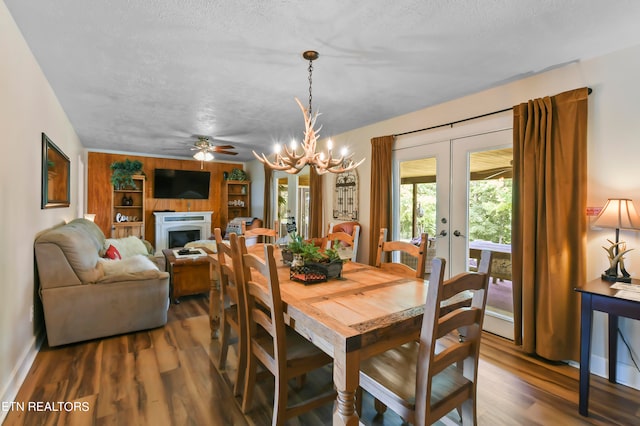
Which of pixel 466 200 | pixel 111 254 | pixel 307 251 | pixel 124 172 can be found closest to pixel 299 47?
pixel 307 251

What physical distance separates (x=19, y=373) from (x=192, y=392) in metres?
1.24

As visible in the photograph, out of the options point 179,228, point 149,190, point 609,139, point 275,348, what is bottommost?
point 275,348

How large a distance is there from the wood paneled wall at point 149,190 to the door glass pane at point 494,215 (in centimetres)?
640

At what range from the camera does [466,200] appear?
3.29 m

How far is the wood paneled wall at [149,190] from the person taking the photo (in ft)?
21.7

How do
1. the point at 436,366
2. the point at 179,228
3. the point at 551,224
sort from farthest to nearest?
the point at 179,228
the point at 551,224
the point at 436,366

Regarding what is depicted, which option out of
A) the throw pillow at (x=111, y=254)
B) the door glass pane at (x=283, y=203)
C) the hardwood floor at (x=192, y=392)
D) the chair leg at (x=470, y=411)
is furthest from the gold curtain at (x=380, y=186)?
the throw pillow at (x=111, y=254)

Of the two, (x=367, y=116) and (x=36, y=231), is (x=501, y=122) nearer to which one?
(x=367, y=116)

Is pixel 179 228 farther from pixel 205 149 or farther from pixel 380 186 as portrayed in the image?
pixel 380 186

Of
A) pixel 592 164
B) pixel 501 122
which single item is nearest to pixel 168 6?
pixel 501 122

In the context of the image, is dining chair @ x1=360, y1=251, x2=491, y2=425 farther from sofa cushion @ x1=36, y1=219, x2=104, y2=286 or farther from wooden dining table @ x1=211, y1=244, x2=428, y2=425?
sofa cushion @ x1=36, y1=219, x2=104, y2=286

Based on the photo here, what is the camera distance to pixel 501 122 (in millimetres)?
2982

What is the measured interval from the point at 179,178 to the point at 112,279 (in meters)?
4.93

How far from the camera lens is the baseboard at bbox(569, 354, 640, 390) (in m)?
2.21
